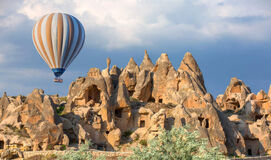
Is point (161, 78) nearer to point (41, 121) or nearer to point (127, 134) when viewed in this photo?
point (127, 134)

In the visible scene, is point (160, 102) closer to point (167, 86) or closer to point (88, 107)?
point (167, 86)

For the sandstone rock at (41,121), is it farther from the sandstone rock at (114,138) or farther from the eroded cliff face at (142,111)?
the sandstone rock at (114,138)

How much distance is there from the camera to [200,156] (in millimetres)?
15953

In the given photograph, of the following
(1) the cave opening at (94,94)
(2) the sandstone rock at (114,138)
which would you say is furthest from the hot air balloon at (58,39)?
(2) the sandstone rock at (114,138)

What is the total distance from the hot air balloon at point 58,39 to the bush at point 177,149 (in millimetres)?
24946

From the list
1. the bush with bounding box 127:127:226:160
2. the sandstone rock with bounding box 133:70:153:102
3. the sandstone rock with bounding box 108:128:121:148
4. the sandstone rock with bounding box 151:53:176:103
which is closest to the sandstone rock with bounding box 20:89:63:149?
the sandstone rock with bounding box 108:128:121:148

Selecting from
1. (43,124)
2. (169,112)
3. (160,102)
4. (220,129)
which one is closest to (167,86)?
(160,102)

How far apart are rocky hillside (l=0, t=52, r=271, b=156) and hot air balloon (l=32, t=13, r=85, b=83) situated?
2.50 metres

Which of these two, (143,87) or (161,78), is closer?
(143,87)

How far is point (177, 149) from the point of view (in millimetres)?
17203

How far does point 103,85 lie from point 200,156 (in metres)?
25.6

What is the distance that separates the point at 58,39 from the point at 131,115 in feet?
31.6

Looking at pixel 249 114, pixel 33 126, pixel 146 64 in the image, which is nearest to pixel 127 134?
pixel 33 126

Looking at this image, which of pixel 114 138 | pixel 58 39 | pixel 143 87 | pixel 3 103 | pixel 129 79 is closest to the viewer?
pixel 114 138
